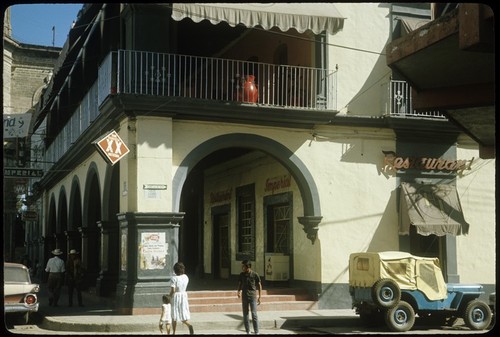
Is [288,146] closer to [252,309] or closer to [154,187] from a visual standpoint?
[154,187]

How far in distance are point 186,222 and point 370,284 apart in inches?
547

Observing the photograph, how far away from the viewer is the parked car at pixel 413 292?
15.9m

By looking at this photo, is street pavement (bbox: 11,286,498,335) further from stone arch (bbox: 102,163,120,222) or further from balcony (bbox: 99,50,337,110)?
balcony (bbox: 99,50,337,110)

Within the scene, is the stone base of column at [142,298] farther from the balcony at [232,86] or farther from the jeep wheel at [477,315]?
the jeep wheel at [477,315]

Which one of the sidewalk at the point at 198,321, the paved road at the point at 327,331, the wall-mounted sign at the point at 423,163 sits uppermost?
the wall-mounted sign at the point at 423,163

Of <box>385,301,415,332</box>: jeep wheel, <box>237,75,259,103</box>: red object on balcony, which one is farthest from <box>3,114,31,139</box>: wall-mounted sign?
<box>385,301,415,332</box>: jeep wheel

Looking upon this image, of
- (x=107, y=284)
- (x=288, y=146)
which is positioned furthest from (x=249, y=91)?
(x=107, y=284)

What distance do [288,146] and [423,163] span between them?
13.5 feet

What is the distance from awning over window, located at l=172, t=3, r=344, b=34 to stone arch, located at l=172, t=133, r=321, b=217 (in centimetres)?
296

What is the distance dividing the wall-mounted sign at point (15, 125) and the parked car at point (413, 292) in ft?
47.5

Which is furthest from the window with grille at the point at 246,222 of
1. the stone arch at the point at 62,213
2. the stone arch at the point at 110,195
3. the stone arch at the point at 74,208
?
the stone arch at the point at 62,213

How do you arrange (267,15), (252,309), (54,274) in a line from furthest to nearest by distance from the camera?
(54,274) < (267,15) < (252,309)

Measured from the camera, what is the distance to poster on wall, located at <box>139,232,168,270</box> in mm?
17766

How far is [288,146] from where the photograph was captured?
19766 mm
